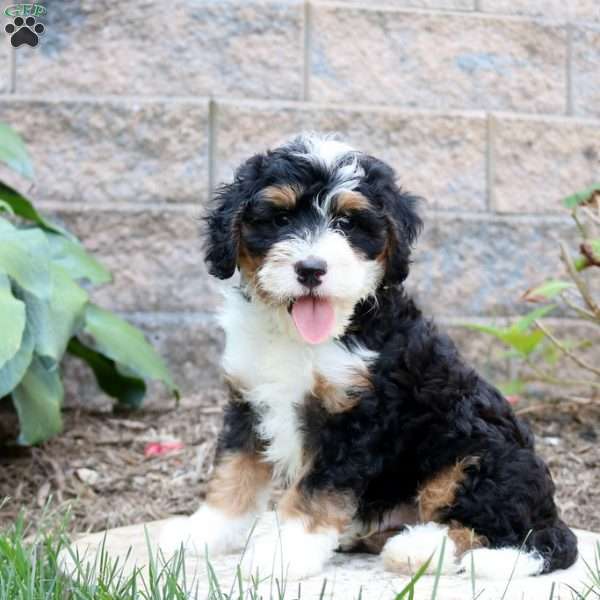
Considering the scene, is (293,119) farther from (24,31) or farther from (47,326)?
(47,326)

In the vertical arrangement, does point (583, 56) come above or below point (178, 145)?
above

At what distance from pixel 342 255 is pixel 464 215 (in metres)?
3.64

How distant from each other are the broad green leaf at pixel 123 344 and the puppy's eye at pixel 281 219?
2411 mm

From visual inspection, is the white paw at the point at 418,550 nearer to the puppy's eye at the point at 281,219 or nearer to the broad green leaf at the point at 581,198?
the puppy's eye at the point at 281,219

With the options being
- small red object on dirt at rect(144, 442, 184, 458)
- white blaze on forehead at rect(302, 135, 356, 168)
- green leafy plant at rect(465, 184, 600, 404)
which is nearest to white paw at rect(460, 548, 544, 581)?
white blaze on forehead at rect(302, 135, 356, 168)

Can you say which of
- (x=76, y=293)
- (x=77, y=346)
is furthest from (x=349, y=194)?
(x=77, y=346)

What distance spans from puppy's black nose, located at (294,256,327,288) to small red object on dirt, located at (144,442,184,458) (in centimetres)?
Result: 280

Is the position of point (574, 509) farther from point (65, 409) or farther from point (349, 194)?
point (65, 409)

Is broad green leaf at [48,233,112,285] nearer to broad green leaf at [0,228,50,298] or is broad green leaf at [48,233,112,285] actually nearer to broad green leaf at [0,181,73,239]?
broad green leaf at [0,181,73,239]

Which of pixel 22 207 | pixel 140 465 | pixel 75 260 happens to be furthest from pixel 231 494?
pixel 22 207

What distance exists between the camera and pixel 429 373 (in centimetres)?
404

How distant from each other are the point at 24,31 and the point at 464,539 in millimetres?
4686

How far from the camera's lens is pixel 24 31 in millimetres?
6680

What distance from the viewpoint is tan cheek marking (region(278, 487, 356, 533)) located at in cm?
376
